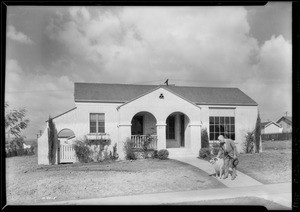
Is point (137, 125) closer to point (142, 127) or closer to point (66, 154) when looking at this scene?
point (142, 127)

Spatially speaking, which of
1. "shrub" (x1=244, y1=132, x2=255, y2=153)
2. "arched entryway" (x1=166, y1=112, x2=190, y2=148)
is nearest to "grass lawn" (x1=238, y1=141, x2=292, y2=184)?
"shrub" (x1=244, y1=132, x2=255, y2=153)

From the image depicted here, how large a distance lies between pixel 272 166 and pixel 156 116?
361 cm

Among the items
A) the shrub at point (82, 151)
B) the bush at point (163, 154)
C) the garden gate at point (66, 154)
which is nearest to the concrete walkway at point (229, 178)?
the bush at point (163, 154)

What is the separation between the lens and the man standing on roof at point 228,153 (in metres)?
8.99

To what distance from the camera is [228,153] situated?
918cm

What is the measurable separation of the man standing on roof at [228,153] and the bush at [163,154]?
4.85ft

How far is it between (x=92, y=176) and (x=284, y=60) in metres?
5.69

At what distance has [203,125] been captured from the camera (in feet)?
31.8

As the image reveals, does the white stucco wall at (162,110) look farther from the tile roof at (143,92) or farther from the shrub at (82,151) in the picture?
the shrub at (82,151)

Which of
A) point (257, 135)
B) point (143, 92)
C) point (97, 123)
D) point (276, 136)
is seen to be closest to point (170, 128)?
point (143, 92)

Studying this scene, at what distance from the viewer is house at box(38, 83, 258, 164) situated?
29.3 ft

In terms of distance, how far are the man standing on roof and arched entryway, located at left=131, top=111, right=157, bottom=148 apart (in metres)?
1.94

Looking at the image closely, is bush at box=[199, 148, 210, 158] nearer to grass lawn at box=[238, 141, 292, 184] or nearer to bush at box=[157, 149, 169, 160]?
grass lawn at box=[238, 141, 292, 184]
